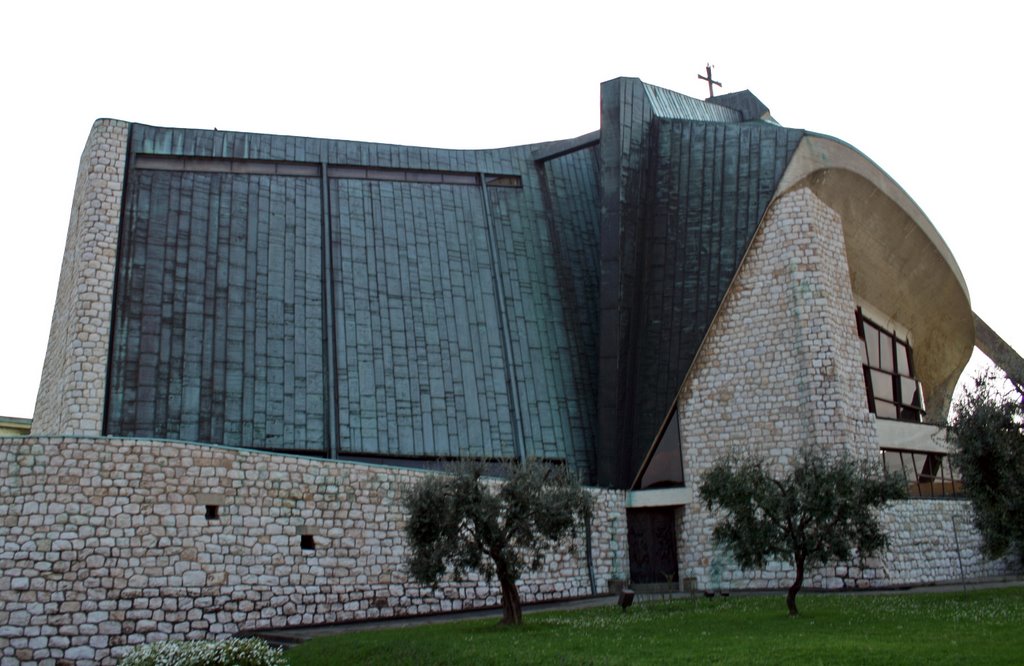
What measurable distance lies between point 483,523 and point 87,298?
1111cm

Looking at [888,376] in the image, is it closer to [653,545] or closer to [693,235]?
[693,235]

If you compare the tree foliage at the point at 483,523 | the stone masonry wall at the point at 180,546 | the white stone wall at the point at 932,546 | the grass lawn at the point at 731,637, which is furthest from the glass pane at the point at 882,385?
the tree foliage at the point at 483,523

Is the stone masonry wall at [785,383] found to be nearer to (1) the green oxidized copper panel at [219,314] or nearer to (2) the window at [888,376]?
(2) the window at [888,376]

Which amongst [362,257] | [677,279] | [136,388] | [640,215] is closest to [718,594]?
[677,279]

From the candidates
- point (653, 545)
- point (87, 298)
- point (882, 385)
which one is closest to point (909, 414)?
point (882, 385)

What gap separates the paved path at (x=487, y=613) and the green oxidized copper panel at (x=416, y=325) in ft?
13.0

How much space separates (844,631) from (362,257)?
15.3m

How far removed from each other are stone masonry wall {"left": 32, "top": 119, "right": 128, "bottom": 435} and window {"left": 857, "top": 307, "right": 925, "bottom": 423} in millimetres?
19529

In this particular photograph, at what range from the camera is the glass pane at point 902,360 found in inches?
1157

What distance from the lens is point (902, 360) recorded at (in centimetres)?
2988

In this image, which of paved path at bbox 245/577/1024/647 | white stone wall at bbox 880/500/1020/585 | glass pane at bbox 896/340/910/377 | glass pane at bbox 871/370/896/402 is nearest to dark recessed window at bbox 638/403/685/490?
paved path at bbox 245/577/1024/647

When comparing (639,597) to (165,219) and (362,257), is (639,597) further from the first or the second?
(165,219)

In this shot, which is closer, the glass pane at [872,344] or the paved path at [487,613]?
the paved path at [487,613]

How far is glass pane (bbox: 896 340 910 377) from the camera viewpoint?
29381 mm
